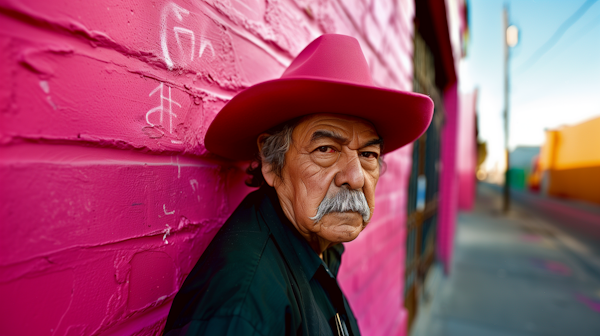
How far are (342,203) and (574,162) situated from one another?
2525cm

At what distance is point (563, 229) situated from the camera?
1186cm

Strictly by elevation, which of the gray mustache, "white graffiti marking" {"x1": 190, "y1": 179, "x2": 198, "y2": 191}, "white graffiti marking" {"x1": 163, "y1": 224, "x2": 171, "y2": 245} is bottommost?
"white graffiti marking" {"x1": 163, "y1": 224, "x2": 171, "y2": 245}

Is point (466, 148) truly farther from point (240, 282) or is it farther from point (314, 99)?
point (240, 282)

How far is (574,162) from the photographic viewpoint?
1941 centimetres

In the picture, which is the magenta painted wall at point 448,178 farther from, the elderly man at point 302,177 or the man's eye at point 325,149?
the man's eye at point 325,149

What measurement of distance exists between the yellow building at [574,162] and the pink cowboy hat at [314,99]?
71.6 feet

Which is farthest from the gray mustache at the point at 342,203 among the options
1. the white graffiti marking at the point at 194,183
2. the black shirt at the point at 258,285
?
the white graffiti marking at the point at 194,183

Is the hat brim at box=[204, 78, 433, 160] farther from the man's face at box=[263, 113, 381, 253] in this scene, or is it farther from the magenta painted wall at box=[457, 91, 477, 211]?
the magenta painted wall at box=[457, 91, 477, 211]

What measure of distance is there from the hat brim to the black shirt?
0.21 meters

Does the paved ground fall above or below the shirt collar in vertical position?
below

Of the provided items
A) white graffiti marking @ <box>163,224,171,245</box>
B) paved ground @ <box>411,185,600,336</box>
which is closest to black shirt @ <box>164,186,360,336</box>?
white graffiti marking @ <box>163,224,171,245</box>

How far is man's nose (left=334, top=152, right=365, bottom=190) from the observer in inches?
39.0

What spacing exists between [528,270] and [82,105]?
853cm

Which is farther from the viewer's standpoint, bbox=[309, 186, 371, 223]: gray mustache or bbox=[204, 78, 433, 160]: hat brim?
bbox=[309, 186, 371, 223]: gray mustache
